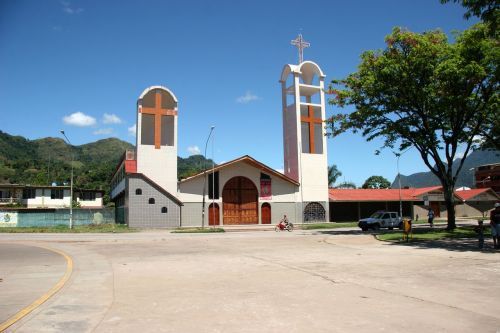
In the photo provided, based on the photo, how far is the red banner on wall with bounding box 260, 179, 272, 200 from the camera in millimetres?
49062

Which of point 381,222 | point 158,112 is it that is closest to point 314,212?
point 381,222

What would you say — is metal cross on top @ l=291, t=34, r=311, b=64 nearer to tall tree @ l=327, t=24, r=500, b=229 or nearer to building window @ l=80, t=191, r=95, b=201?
tall tree @ l=327, t=24, r=500, b=229

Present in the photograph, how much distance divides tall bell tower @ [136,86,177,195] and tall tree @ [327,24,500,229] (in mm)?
21340

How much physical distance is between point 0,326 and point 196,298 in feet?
10.4

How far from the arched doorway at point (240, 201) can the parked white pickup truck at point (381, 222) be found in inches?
618

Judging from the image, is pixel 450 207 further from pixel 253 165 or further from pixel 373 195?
pixel 373 195

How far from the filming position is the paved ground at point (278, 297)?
233 inches

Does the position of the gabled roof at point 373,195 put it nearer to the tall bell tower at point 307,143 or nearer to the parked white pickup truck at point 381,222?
the tall bell tower at point 307,143

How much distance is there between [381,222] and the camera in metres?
35.6

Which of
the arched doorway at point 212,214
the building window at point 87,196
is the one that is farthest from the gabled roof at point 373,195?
the building window at point 87,196

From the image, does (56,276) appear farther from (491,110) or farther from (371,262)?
(491,110)

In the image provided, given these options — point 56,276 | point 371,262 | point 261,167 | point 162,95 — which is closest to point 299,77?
point 261,167

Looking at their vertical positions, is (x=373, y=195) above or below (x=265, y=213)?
above

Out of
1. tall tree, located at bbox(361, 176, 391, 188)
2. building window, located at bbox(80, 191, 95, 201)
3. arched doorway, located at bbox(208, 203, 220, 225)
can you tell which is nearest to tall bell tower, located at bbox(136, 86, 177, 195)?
arched doorway, located at bbox(208, 203, 220, 225)
